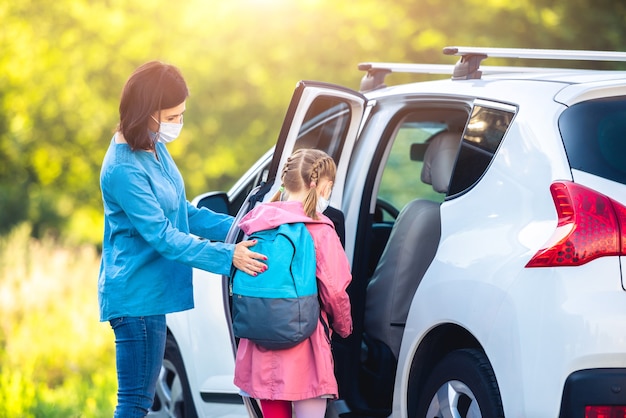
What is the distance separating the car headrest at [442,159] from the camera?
4344mm

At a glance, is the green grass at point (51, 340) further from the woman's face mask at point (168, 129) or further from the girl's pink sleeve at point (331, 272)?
the girl's pink sleeve at point (331, 272)

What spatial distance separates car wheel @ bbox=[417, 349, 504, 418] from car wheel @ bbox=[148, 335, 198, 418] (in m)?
1.70

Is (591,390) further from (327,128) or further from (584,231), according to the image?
(327,128)

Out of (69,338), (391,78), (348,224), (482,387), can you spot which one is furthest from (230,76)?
(482,387)

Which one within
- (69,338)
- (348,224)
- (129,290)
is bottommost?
(69,338)

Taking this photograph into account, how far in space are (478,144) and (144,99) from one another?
1338 millimetres

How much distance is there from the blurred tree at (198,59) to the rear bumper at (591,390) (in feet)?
A: 35.0

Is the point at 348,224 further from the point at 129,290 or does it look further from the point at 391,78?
the point at 391,78

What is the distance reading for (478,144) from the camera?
12.0ft

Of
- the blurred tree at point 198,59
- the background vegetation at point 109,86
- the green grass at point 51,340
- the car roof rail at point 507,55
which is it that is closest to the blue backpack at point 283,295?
the car roof rail at point 507,55

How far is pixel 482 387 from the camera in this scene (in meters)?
3.26

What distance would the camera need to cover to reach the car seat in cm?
432

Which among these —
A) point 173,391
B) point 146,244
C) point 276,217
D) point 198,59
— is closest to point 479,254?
point 276,217

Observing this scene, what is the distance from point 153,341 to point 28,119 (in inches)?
746
